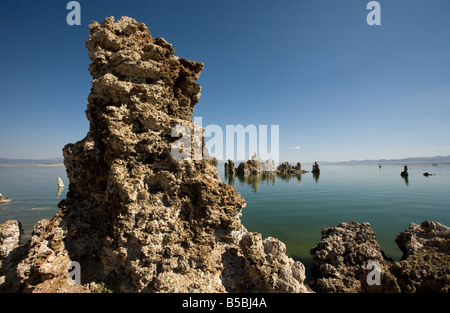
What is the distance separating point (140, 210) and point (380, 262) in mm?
7598

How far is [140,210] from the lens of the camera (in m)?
4.40

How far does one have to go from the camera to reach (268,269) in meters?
4.57

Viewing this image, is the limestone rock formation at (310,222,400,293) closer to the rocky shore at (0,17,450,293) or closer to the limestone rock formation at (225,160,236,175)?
the rocky shore at (0,17,450,293)

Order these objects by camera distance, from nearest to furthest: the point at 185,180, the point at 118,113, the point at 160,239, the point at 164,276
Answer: the point at 164,276, the point at 160,239, the point at 118,113, the point at 185,180

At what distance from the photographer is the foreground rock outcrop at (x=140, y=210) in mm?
4105

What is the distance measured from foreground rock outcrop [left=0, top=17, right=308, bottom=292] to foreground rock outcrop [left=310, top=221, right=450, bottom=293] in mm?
2116

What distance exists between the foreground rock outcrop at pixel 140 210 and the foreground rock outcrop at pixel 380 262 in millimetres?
2116

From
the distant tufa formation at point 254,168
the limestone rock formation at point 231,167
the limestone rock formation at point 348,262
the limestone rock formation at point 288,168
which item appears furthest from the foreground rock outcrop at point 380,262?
the limestone rock formation at point 288,168

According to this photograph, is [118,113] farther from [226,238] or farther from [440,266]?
[440,266]

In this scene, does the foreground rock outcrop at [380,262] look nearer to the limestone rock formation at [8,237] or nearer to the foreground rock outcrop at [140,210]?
the foreground rock outcrop at [140,210]

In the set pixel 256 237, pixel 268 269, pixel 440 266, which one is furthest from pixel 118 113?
pixel 440 266

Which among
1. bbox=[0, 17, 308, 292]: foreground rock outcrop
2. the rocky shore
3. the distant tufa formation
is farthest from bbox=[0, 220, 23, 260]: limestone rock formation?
the distant tufa formation

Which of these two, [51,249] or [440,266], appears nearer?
[51,249]

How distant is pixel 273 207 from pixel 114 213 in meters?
14.1
